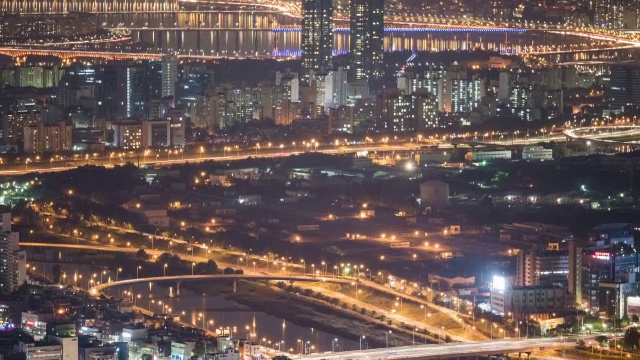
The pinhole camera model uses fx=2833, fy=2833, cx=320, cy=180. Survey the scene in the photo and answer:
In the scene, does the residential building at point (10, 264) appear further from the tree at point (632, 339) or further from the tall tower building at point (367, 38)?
the tall tower building at point (367, 38)

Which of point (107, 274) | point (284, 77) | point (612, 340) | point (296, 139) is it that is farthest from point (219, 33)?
point (612, 340)

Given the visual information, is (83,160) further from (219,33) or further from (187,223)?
(219,33)

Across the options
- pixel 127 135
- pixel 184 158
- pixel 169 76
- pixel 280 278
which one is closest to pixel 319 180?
pixel 184 158

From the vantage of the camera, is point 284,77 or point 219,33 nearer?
point 284,77

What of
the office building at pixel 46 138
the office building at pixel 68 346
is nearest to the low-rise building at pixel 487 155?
the office building at pixel 46 138

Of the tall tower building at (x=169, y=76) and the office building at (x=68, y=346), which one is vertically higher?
the office building at (x=68, y=346)

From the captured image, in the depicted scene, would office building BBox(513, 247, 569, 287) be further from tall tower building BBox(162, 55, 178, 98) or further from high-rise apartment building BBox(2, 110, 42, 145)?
tall tower building BBox(162, 55, 178, 98)
